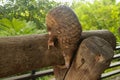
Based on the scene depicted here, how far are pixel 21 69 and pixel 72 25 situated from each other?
0.80 ft

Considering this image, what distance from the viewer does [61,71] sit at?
102 centimetres

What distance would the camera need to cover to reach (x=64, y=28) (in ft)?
2.75

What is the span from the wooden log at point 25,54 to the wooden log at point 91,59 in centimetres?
9

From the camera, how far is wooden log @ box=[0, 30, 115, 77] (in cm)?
78

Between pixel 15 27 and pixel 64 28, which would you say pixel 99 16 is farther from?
pixel 64 28

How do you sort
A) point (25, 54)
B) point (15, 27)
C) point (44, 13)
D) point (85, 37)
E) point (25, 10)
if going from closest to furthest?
point (25, 54) → point (85, 37) → point (15, 27) → point (25, 10) → point (44, 13)

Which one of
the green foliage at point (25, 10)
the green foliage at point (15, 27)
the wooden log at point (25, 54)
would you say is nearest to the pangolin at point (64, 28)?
the wooden log at point (25, 54)

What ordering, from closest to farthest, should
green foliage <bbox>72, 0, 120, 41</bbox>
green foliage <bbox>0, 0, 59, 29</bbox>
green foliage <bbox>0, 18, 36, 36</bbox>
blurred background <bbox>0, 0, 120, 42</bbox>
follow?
green foliage <bbox>0, 18, 36, 36</bbox> < blurred background <bbox>0, 0, 120, 42</bbox> < green foliage <bbox>0, 0, 59, 29</bbox> < green foliage <bbox>72, 0, 120, 41</bbox>

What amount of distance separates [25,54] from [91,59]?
0.81 ft

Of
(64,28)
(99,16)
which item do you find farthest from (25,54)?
(99,16)

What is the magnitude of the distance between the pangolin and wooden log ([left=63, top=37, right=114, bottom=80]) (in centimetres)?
4

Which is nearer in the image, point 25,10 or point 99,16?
point 25,10

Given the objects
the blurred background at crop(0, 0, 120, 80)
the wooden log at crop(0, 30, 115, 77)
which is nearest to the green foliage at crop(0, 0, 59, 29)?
the blurred background at crop(0, 0, 120, 80)

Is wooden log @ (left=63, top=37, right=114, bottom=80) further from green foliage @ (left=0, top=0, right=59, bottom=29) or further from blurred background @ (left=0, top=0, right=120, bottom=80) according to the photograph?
green foliage @ (left=0, top=0, right=59, bottom=29)
